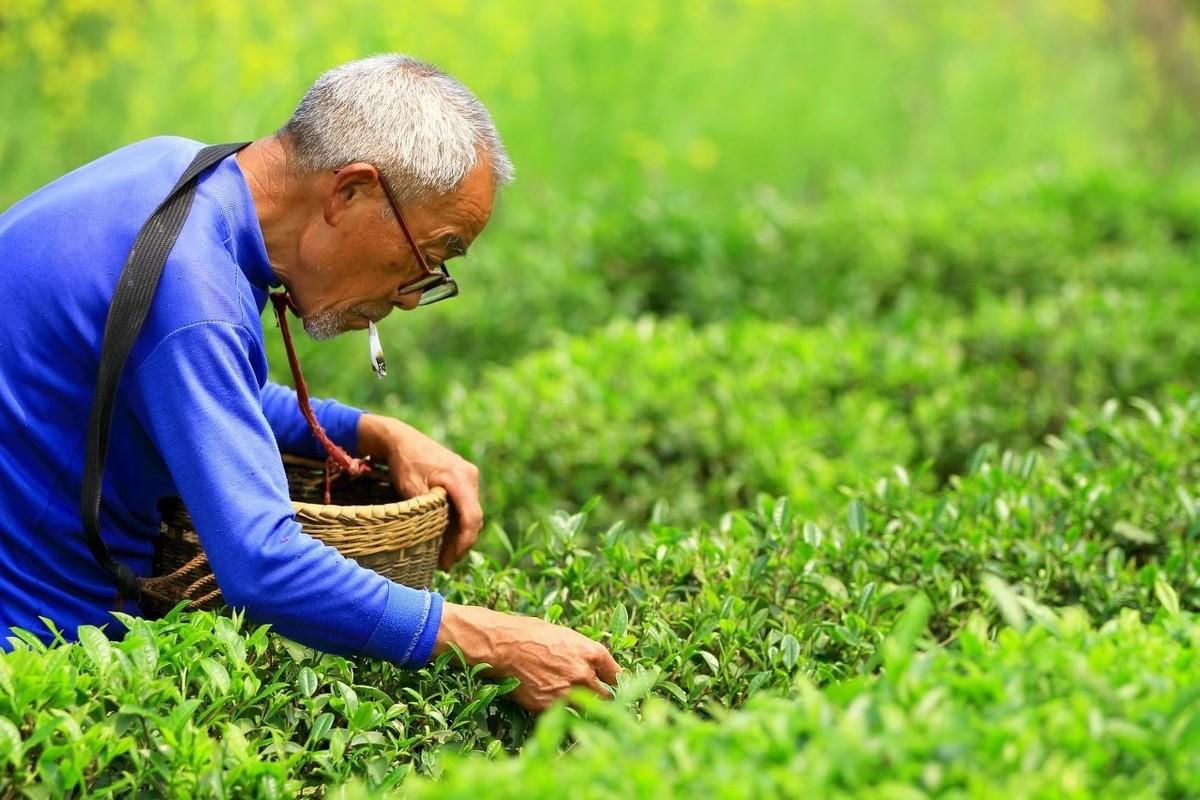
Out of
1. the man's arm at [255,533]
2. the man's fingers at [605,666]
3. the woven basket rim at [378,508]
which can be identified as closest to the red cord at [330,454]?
the woven basket rim at [378,508]

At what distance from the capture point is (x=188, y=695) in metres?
2.10

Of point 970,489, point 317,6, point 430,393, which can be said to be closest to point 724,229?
point 430,393

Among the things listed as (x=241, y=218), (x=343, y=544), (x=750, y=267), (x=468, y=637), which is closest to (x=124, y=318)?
(x=241, y=218)

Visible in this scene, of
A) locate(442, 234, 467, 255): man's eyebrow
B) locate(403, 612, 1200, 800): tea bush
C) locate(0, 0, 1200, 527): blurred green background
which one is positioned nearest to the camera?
locate(403, 612, 1200, 800): tea bush

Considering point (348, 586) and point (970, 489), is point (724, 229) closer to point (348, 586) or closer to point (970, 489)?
point (970, 489)

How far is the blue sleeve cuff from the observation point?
2.15 m

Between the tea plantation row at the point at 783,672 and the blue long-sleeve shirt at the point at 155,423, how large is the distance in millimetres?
124

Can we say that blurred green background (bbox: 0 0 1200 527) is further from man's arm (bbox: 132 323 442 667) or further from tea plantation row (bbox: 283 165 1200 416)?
man's arm (bbox: 132 323 442 667)

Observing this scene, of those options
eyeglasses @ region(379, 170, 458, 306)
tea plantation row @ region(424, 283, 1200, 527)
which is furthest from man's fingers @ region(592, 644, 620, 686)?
tea plantation row @ region(424, 283, 1200, 527)

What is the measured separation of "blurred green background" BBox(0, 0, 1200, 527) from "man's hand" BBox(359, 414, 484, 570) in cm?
93

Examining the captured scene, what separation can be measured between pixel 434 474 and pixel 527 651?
2.12 feet

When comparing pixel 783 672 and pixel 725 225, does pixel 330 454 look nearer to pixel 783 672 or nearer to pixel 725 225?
pixel 783 672

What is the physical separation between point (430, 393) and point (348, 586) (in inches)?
110

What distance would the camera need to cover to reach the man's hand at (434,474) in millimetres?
2758
